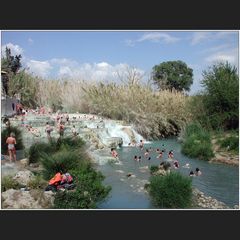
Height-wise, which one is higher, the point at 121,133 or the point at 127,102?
the point at 127,102

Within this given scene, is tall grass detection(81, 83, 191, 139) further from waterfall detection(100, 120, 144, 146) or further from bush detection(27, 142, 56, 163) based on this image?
bush detection(27, 142, 56, 163)

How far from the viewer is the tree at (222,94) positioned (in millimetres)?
11531

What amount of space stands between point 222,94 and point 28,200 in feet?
19.7

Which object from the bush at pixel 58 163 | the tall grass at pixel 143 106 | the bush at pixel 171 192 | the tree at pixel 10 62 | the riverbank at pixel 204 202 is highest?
the tree at pixel 10 62

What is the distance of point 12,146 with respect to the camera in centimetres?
998

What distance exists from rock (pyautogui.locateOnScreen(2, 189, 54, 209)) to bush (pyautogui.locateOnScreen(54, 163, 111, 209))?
0.64 feet

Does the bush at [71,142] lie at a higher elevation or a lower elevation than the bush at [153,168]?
higher

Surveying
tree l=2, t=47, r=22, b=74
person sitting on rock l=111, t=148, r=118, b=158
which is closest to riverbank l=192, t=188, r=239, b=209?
person sitting on rock l=111, t=148, r=118, b=158

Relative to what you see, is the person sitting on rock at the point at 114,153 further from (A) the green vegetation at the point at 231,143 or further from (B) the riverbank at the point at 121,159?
(A) the green vegetation at the point at 231,143

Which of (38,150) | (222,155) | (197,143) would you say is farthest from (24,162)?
(222,155)

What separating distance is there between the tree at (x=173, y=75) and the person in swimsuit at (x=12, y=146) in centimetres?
352

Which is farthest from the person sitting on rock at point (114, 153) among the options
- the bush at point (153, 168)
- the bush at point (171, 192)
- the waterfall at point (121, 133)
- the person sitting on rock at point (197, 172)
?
the person sitting on rock at point (197, 172)

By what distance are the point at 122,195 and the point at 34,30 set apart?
3722 mm

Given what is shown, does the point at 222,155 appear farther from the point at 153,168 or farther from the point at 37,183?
the point at 37,183
